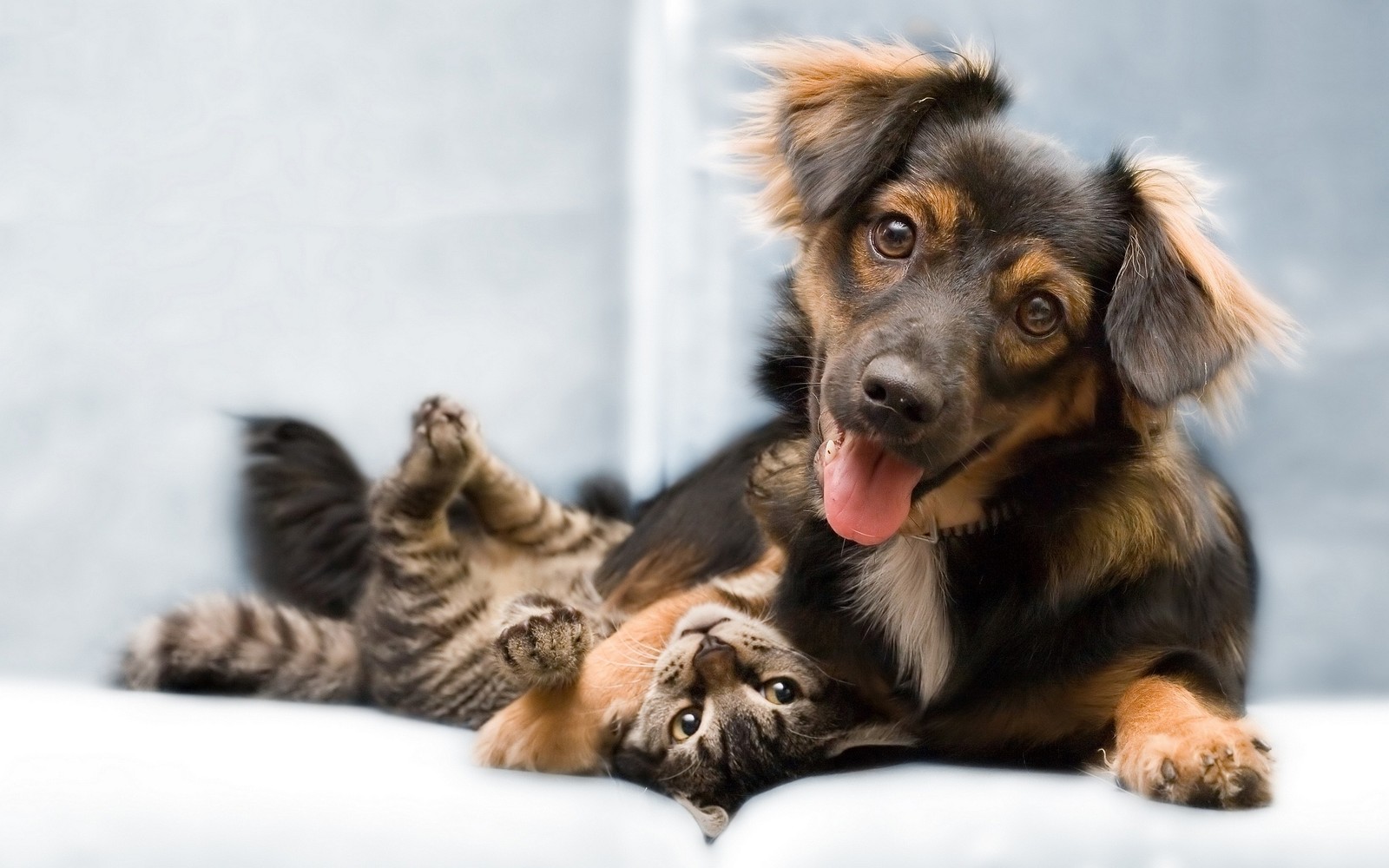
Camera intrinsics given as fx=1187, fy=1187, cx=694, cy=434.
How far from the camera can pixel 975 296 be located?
Result: 4.78 feet

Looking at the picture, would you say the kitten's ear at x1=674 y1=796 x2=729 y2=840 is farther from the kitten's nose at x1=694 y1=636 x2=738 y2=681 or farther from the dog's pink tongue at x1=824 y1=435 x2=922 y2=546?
the dog's pink tongue at x1=824 y1=435 x2=922 y2=546

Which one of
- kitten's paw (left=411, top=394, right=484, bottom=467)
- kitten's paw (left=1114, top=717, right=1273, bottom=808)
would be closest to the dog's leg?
kitten's paw (left=1114, top=717, right=1273, bottom=808)

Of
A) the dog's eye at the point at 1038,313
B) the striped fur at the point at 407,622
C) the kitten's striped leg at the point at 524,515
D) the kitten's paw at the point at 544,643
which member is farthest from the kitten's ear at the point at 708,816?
the kitten's striped leg at the point at 524,515

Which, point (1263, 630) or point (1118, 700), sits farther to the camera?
point (1263, 630)

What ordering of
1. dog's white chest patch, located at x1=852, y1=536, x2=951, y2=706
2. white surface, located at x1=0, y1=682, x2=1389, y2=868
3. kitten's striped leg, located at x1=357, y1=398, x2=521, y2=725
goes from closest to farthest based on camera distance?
white surface, located at x1=0, y1=682, x2=1389, y2=868 → dog's white chest patch, located at x1=852, y1=536, x2=951, y2=706 → kitten's striped leg, located at x1=357, y1=398, x2=521, y2=725

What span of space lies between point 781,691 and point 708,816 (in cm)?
26

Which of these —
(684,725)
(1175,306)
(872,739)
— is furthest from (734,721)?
(1175,306)

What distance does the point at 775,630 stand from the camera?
1816 mm

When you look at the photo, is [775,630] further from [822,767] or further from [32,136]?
[32,136]

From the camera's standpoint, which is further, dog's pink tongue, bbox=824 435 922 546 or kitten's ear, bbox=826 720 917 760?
kitten's ear, bbox=826 720 917 760

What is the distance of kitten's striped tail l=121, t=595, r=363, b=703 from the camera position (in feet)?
6.57

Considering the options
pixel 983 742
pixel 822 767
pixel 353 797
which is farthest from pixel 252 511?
pixel 983 742

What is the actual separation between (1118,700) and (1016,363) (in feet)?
1.57

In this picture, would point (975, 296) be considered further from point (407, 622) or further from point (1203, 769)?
point (407, 622)
